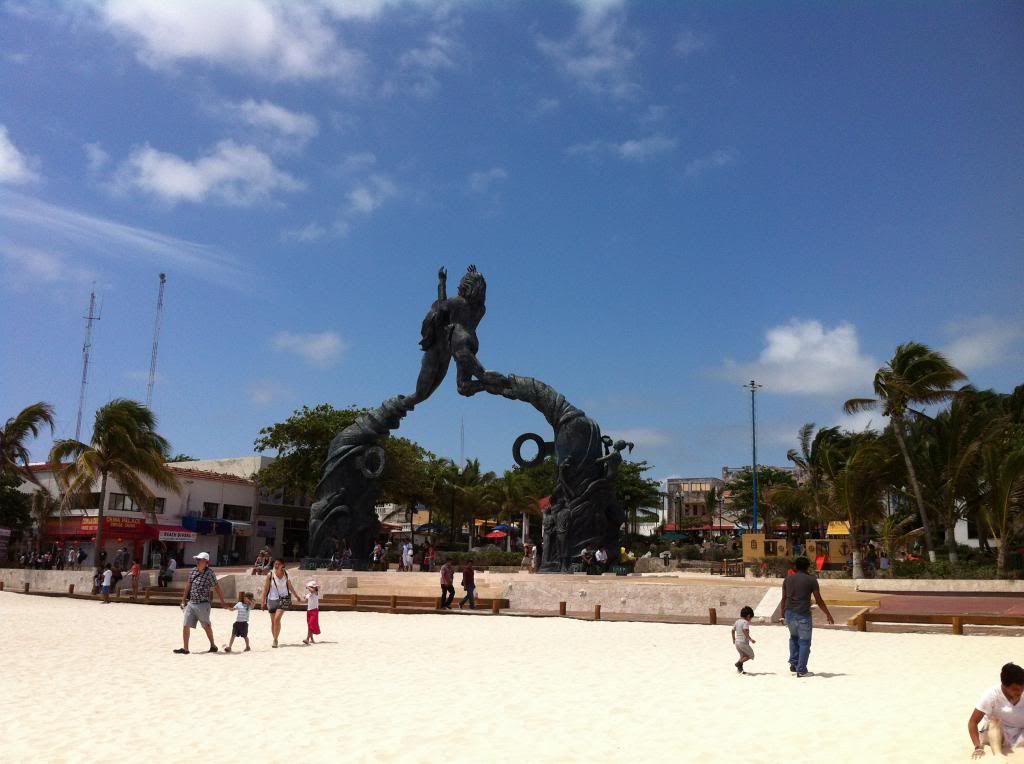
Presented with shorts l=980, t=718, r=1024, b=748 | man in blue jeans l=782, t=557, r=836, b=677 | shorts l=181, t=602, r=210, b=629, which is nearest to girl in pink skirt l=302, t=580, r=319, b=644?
shorts l=181, t=602, r=210, b=629

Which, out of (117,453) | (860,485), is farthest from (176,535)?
(860,485)

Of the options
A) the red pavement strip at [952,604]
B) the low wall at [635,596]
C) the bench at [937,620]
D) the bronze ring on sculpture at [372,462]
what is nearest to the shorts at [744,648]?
the bench at [937,620]

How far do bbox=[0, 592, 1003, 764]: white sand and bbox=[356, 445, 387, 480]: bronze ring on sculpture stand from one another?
14484mm

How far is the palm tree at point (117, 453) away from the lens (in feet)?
107

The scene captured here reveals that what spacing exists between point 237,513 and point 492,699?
45870 millimetres

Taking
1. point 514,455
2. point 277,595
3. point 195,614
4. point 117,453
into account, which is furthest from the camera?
point 117,453

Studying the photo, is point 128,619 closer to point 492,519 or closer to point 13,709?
point 13,709

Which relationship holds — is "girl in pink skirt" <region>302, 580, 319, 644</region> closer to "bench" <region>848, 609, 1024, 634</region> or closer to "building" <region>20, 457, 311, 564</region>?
"bench" <region>848, 609, 1024, 634</region>

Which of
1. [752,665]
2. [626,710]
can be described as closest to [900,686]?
[752,665]

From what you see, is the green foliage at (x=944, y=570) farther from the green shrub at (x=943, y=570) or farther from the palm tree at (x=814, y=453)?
the palm tree at (x=814, y=453)

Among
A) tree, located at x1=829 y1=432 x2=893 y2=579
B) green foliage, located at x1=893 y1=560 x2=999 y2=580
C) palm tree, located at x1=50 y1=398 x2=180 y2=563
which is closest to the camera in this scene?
green foliage, located at x1=893 y1=560 x2=999 y2=580

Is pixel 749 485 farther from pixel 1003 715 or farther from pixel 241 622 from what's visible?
pixel 1003 715

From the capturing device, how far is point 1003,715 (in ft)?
19.4

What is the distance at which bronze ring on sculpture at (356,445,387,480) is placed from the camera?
30495 mm
